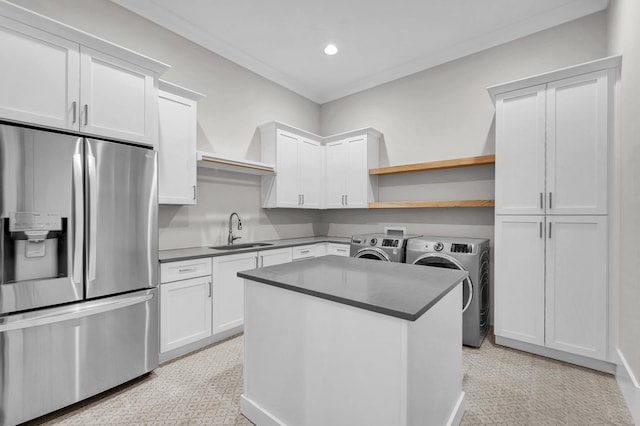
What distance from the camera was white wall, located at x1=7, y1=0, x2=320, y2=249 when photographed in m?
2.67

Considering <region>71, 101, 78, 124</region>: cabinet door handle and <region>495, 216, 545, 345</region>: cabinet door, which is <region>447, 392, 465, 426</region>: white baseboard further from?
<region>71, 101, 78, 124</region>: cabinet door handle

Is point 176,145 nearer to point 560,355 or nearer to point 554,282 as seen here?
point 554,282

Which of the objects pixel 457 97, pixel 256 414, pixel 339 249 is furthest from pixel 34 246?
Answer: pixel 457 97

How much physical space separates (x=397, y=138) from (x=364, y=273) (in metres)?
2.90

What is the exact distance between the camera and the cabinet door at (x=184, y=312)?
249cm

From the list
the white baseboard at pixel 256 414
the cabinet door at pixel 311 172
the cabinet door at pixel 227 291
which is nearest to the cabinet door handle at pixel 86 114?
the cabinet door at pixel 227 291

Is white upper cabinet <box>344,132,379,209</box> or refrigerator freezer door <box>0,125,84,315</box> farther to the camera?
white upper cabinet <box>344,132,379,209</box>

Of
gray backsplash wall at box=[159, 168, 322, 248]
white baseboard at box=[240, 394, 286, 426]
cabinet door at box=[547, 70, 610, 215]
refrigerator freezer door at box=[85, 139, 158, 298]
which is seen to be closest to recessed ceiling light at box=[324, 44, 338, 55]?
gray backsplash wall at box=[159, 168, 322, 248]

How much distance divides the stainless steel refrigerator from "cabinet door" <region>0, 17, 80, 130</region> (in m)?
0.12

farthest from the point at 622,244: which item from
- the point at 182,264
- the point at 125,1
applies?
the point at 125,1

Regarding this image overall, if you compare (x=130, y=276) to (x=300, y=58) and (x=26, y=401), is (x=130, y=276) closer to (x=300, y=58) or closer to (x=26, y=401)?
(x=26, y=401)

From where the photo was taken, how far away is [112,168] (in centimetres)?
208

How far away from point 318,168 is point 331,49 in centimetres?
158

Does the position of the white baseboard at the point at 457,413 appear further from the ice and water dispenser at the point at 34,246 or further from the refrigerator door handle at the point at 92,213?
the ice and water dispenser at the point at 34,246
